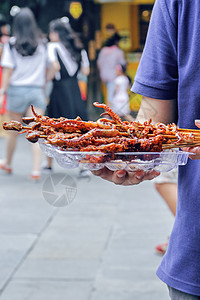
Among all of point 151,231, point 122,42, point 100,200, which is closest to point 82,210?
point 100,200

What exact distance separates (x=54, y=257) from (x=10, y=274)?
0.50 meters

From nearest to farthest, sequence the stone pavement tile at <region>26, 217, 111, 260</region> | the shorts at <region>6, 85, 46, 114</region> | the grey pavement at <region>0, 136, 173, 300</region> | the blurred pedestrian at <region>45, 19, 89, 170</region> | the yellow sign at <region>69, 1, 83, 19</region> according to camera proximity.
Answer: the grey pavement at <region>0, 136, 173, 300</region>, the stone pavement tile at <region>26, 217, 111, 260</region>, the shorts at <region>6, 85, 46, 114</region>, the blurred pedestrian at <region>45, 19, 89, 170</region>, the yellow sign at <region>69, 1, 83, 19</region>

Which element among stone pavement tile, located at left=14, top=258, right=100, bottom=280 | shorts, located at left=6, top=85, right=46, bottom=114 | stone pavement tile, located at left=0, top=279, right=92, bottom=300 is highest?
shorts, located at left=6, top=85, right=46, bottom=114

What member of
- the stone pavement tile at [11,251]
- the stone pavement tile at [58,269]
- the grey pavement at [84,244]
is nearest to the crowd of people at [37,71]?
the grey pavement at [84,244]

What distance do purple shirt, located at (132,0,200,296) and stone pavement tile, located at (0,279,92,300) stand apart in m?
2.30

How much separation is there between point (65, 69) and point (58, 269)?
4.13 m

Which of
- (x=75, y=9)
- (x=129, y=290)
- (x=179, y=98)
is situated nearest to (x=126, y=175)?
(x=179, y=98)

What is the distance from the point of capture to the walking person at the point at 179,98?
1963 mm

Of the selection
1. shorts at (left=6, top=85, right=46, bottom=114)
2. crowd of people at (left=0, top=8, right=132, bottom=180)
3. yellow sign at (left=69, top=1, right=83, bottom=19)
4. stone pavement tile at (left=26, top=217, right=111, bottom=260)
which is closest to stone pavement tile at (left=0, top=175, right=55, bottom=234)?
stone pavement tile at (left=26, top=217, right=111, bottom=260)

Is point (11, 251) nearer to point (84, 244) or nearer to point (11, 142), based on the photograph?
point (84, 244)

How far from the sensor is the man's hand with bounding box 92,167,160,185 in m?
1.85

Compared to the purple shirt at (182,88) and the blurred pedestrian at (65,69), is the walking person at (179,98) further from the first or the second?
the blurred pedestrian at (65,69)

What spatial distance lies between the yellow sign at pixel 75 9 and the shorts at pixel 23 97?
9.38 metres

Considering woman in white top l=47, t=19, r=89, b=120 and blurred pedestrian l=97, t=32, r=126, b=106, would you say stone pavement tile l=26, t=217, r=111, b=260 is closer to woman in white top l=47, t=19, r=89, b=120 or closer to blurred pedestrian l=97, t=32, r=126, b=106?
woman in white top l=47, t=19, r=89, b=120
